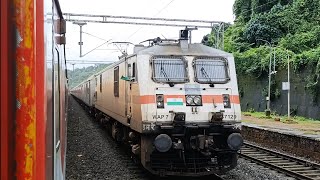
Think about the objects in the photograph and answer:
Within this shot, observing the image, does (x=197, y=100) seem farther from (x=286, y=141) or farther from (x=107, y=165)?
(x=286, y=141)

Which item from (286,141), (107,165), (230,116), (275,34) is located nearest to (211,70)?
(230,116)

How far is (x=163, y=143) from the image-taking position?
25.9 feet

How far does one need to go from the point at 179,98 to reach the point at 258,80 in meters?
28.9

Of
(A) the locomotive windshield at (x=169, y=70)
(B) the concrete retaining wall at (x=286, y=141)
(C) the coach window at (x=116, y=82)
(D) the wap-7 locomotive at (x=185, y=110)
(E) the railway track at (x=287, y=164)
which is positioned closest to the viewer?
(D) the wap-7 locomotive at (x=185, y=110)

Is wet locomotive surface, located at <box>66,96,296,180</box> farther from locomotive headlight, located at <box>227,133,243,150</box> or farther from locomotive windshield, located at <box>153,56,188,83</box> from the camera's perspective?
locomotive windshield, located at <box>153,56,188,83</box>

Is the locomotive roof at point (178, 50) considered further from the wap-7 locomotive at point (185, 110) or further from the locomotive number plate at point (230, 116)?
the locomotive number plate at point (230, 116)

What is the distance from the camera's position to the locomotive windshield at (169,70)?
8.48 m

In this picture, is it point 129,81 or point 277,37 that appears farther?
point 277,37

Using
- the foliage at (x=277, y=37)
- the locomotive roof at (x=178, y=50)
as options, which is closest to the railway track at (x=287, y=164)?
the locomotive roof at (x=178, y=50)

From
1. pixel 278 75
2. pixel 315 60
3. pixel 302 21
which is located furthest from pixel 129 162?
pixel 302 21

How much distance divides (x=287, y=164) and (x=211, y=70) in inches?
150

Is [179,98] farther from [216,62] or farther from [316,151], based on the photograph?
[316,151]

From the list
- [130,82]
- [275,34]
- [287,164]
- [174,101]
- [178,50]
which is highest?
[275,34]

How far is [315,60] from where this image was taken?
94.7 feet
